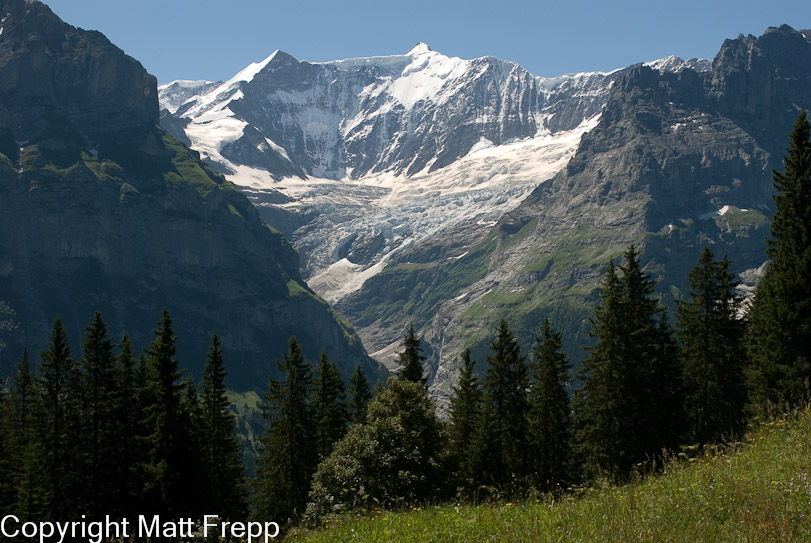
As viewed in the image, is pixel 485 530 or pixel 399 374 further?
pixel 399 374

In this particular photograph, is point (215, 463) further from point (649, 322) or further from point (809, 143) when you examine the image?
point (809, 143)

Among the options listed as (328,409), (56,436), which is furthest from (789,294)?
(56,436)

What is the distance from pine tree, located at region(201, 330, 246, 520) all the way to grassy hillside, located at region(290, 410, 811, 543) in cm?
4431

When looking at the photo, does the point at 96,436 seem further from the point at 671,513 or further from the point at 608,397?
the point at 671,513

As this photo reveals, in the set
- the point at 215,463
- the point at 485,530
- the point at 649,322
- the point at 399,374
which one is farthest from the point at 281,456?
the point at 485,530

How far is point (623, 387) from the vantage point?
147 ft

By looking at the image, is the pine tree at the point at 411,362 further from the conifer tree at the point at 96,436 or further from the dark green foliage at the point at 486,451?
the conifer tree at the point at 96,436

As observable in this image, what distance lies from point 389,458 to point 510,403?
2467 cm

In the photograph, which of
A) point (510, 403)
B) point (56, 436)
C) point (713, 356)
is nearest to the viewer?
point (56, 436)

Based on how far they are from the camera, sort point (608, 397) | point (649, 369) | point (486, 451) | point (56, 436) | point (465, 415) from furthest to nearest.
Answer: point (465, 415), point (486, 451), point (56, 436), point (649, 369), point (608, 397)

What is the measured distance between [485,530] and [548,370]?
1738 inches

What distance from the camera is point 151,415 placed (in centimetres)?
4869

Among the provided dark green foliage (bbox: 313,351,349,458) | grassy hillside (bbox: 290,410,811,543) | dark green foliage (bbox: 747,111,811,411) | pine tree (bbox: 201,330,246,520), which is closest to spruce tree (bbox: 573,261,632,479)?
dark green foliage (bbox: 747,111,811,411)

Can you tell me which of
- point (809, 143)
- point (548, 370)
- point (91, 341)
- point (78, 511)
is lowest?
point (78, 511)
